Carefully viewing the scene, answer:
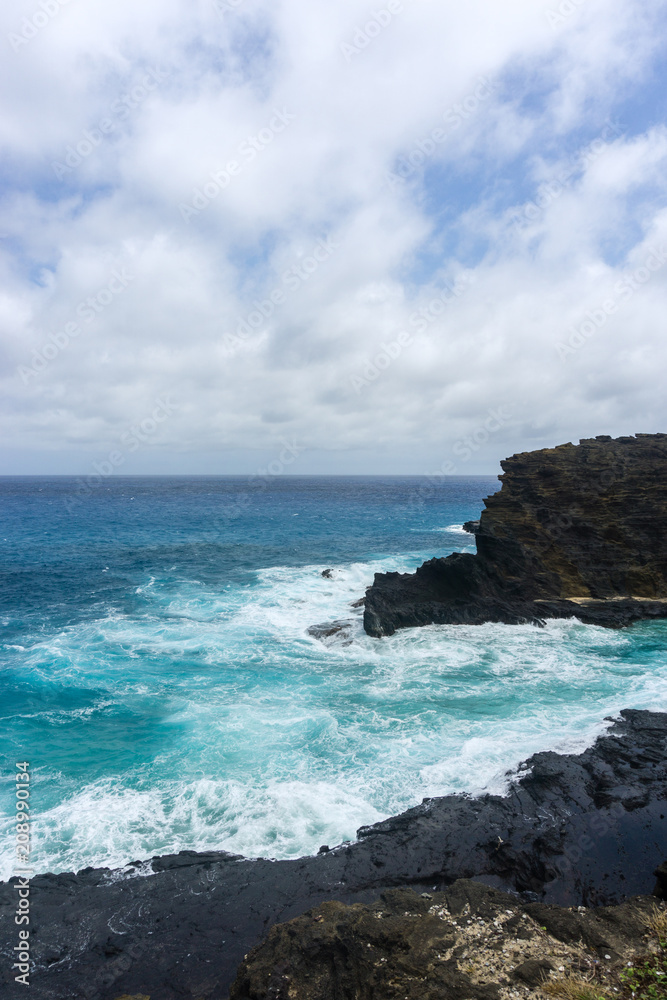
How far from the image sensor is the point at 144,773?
14.3 m

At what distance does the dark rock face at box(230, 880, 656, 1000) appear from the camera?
21.8 feet

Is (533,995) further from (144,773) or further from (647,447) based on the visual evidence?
(647,447)

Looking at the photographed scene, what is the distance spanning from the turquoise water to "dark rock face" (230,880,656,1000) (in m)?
3.79

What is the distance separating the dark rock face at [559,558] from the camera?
89.5ft

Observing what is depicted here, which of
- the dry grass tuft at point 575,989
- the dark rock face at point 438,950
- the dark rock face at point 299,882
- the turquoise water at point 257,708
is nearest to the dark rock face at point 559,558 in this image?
the turquoise water at point 257,708

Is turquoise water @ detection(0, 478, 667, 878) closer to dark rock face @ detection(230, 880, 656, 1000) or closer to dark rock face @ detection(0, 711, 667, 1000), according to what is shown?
dark rock face @ detection(0, 711, 667, 1000)

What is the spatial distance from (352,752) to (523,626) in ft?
50.4

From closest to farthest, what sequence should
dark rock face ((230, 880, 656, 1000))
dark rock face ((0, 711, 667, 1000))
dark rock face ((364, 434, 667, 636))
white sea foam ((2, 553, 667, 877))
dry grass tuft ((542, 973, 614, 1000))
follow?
dry grass tuft ((542, 973, 614, 1000)) → dark rock face ((230, 880, 656, 1000)) → dark rock face ((0, 711, 667, 1000)) → white sea foam ((2, 553, 667, 877)) → dark rock face ((364, 434, 667, 636))

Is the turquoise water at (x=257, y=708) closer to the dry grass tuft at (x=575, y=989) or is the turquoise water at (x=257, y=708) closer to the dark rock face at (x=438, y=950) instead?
the dark rock face at (x=438, y=950)

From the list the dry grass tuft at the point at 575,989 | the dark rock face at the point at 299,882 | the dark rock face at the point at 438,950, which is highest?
the dry grass tuft at the point at 575,989

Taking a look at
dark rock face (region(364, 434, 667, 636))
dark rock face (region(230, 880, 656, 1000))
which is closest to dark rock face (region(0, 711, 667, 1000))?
dark rock face (region(230, 880, 656, 1000))

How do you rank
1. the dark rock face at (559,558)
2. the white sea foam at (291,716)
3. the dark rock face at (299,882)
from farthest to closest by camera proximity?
the dark rock face at (559,558), the white sea foam at (291,716), the dark rock face at (299,882)

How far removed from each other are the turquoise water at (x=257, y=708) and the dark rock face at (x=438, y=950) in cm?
379

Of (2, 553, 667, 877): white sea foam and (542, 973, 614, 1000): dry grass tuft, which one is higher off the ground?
(542, 973, 614, 1000): dry grass tuft
